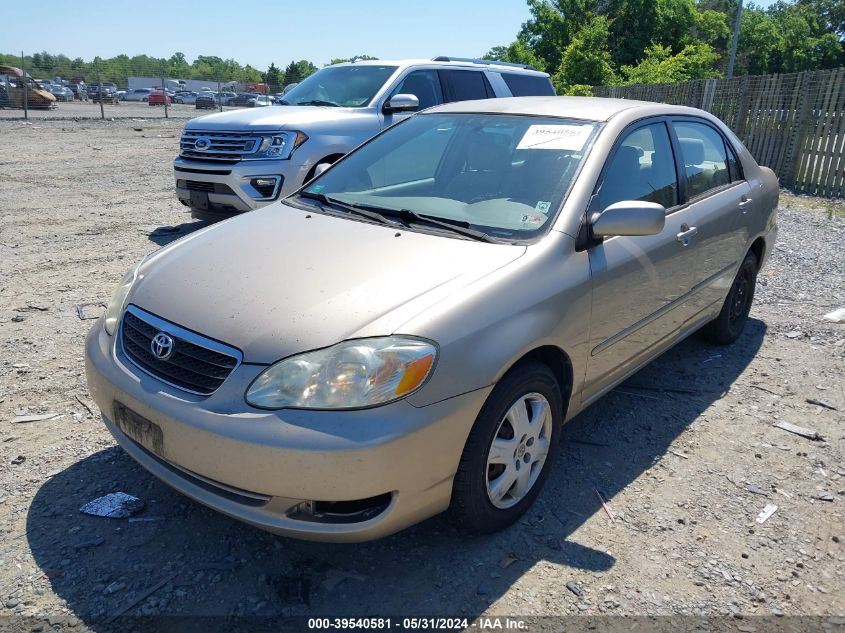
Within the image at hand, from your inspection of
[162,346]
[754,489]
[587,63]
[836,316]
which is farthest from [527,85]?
[587,63]

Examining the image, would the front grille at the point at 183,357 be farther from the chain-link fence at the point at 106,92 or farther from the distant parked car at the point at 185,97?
the distant parked car at the point at 185,97

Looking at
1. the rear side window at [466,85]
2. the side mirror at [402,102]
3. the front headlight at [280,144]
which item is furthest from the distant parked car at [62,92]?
the side mirror at [402,102]

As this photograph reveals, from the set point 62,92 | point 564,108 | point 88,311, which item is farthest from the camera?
point 62,92

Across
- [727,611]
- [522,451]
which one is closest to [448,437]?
[522,451]

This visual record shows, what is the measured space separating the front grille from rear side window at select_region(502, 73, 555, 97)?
706 centimetres

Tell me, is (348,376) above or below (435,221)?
below

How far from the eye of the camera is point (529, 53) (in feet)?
121

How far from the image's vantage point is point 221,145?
23.2ft

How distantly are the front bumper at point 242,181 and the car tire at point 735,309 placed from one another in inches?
169

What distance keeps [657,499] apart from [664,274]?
3.95 feet

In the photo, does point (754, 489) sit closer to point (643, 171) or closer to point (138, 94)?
point (643, 171)

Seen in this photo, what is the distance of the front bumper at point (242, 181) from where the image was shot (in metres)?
6.79

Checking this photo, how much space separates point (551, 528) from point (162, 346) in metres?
1.80

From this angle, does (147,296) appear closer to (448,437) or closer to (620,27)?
(448,437)
